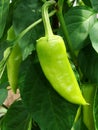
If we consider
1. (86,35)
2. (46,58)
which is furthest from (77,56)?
(46,58)

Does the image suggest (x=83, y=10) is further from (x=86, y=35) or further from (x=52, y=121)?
(x=52, y=121)

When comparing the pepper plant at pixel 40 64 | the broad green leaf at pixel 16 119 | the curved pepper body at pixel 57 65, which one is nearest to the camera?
the curved pepper body at pixel 57 65

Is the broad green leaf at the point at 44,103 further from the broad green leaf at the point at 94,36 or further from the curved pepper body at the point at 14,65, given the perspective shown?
the broad green leaf at the point at 94,36

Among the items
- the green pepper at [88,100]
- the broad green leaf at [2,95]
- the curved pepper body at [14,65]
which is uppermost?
the curved pepper body at [14,65]

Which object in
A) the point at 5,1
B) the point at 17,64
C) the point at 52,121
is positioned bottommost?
the point at 52,121

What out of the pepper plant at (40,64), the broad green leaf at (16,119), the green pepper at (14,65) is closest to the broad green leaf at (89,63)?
the pepper plant at (40,64)

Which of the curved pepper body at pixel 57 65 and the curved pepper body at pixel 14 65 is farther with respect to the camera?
the curved pepper body at pixel 14 65

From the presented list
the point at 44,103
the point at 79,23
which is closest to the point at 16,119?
the point at 44,103
